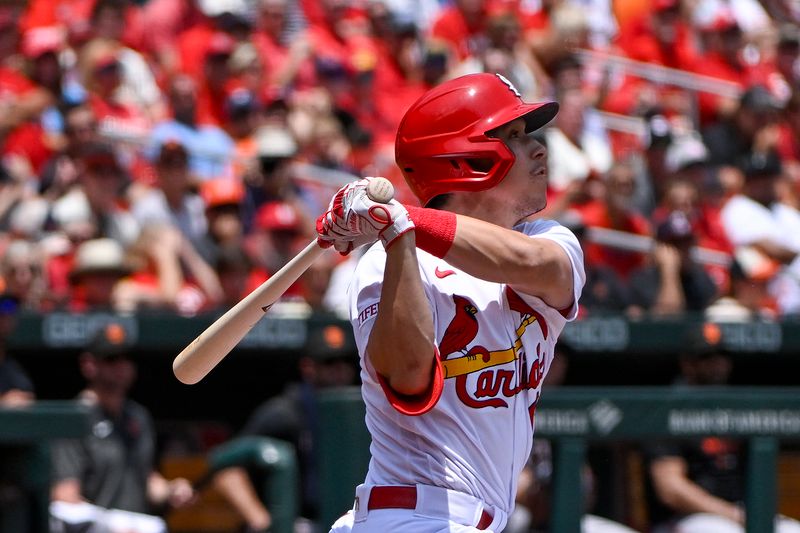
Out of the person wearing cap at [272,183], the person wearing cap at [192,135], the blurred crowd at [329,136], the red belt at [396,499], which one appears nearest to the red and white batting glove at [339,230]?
the red belt at [396,499]

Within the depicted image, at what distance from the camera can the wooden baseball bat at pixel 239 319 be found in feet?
9.36

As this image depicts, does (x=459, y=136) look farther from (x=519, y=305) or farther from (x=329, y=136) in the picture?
(x=329, y=136)

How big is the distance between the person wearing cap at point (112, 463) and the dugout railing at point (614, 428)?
0.84 meters

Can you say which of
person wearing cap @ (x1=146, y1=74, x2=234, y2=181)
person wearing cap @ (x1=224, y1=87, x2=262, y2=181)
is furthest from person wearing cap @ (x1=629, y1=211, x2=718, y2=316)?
person wearing cap @ (x1=146, y1=74, x2=234, y2=181)

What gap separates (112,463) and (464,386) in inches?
116

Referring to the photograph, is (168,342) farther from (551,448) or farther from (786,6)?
(786,6)

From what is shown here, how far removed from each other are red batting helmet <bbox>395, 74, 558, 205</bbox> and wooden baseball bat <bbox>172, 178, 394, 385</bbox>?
30 centimetres

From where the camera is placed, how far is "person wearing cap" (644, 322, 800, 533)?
16.3 feet

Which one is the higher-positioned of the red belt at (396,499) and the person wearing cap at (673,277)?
the person wearing cap at (673,277)

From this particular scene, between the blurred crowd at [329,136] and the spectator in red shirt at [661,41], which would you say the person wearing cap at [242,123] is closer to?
the blurred crowd at [329,136]

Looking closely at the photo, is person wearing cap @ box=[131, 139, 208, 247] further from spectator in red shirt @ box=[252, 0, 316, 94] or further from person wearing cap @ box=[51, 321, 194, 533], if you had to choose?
spectator in red shirt @ box=[252, 0, 316, 94]

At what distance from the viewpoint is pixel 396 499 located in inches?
115

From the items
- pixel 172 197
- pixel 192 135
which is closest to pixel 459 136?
pixel 172 197

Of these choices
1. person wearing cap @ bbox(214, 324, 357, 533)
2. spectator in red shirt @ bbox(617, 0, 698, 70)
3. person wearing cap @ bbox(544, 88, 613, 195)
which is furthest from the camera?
spectator in red shirt @ bbox(617, 0, 698, 70)
